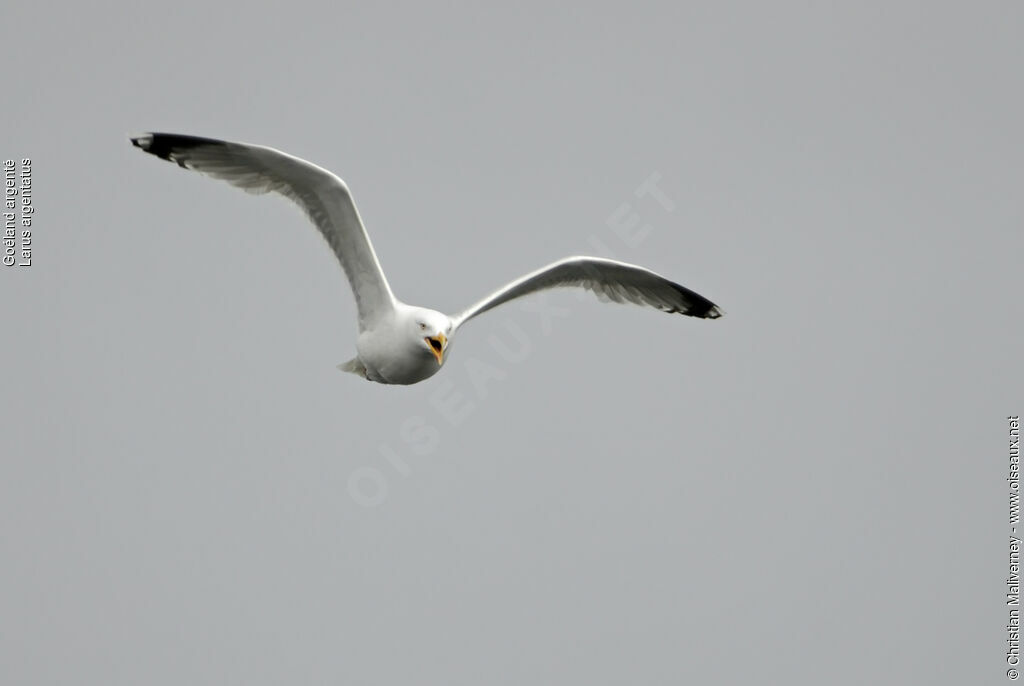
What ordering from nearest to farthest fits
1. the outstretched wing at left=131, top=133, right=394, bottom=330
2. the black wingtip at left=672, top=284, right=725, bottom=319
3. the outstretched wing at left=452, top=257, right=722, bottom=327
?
the outstretched wing at left=131, top=133, right=394, bottom=330, the outstretched wing at left=452, top=257, right=722, bottom=327, the black wingtip at left=672, top=284, right=725, bottom=319

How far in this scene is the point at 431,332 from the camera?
1060cm

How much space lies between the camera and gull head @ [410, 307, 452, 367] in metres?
10.6

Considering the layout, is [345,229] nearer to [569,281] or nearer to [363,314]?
[363,314]

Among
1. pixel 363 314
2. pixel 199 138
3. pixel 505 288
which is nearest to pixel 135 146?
pixel 199 138

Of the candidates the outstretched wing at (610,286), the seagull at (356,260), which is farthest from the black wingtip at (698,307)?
the seagull at (356,260)

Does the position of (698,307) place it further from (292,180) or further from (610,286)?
(292,180)

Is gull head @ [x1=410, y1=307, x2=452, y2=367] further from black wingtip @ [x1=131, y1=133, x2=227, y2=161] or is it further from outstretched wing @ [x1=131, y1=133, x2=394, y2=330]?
black wingtip @ [x1=131, y1=133, x2=227, y2=161]

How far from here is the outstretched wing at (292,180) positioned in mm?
10562

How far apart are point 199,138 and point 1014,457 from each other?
9.29 meters

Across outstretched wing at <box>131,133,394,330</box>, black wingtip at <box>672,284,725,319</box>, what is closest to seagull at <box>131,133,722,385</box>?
outstretched wing at <box>131,133,394,330</box>

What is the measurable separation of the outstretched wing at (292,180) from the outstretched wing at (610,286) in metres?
0.97

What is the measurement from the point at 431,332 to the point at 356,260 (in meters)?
1.02

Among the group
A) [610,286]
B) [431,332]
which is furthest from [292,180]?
[610,286]

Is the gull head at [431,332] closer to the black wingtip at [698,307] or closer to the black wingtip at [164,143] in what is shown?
the black wingtip at [164,143]
